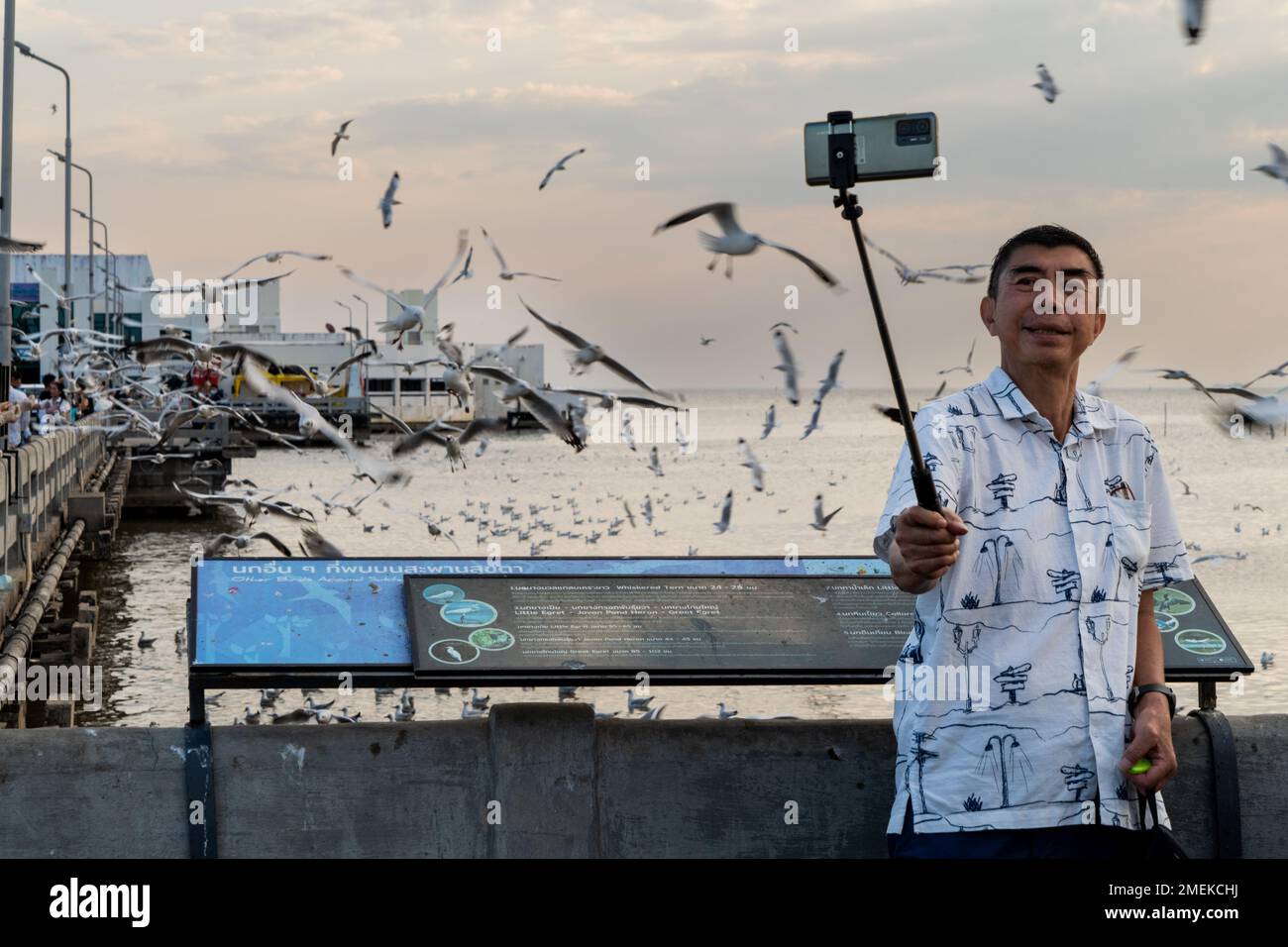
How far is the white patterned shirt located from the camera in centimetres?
333

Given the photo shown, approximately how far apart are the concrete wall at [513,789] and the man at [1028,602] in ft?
4.85

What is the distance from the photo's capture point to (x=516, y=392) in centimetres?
885

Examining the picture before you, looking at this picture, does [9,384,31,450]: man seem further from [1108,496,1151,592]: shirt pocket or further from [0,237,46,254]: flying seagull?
[1108,496,1151,592]: shirt pocket

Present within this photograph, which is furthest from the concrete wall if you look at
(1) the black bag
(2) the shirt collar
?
(2) the shirt collar

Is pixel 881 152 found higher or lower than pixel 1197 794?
higher

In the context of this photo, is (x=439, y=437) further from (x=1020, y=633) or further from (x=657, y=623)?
(x=1020, y=633)

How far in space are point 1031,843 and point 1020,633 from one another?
450 mm

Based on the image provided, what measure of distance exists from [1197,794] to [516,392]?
483 centimetres

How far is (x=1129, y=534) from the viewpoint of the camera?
3.48 meters

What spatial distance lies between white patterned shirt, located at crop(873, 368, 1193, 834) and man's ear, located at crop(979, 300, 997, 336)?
6.7 inches

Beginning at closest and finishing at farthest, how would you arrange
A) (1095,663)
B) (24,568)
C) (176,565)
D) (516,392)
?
(1095,663) < (516,392) < (24,568) < (176,565)

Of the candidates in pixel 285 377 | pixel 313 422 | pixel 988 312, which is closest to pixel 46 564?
pixel 285 377
